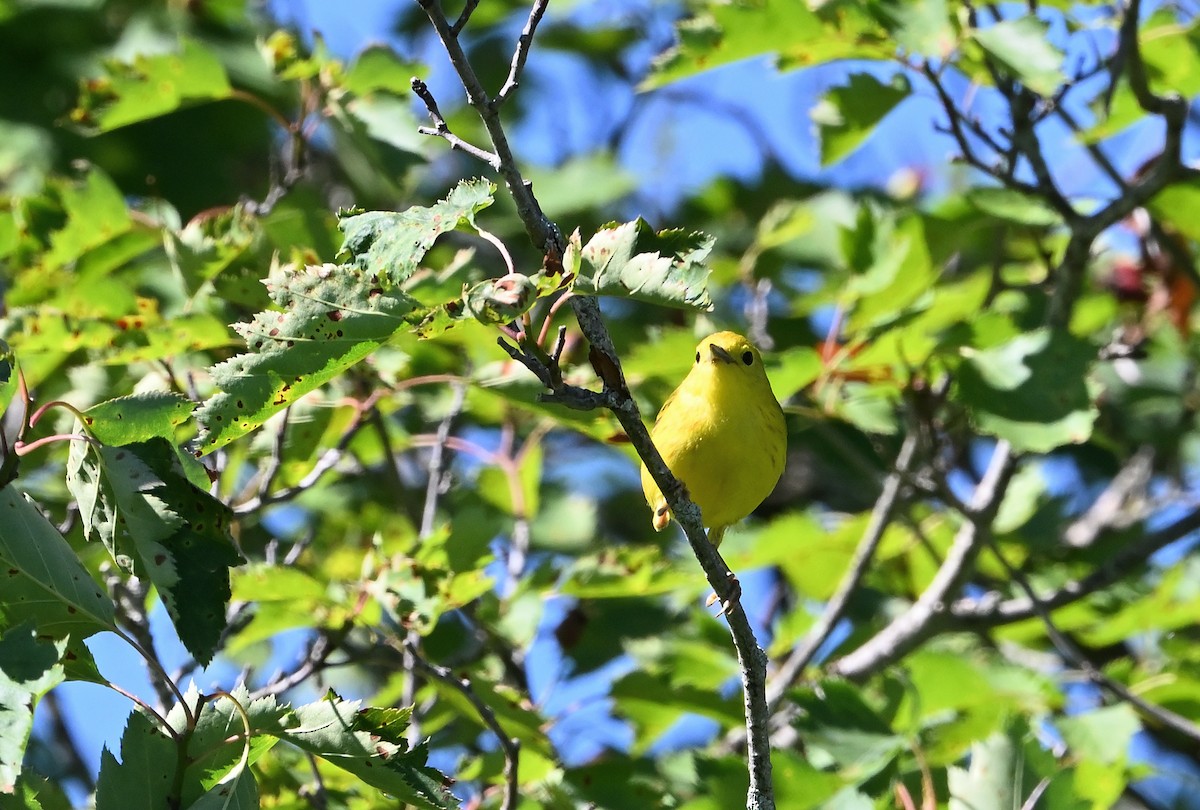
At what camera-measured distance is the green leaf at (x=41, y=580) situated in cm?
210

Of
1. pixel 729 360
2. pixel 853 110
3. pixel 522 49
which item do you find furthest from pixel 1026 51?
pixel 522 49

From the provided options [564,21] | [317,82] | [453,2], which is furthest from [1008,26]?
[564,21]

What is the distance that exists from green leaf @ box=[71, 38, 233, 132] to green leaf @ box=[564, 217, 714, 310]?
7.50 feet

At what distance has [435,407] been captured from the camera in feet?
15.5

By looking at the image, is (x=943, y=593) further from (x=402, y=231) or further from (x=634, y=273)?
(x=402, y=231)

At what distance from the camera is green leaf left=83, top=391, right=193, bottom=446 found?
7.01ft

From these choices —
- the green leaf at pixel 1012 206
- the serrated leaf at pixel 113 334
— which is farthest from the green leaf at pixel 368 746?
the green leaf at pixel 1012 206

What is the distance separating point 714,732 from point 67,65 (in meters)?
4.05

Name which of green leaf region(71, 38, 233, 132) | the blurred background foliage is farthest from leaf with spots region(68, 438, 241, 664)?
green leaf region(71, 38, 233, 132)

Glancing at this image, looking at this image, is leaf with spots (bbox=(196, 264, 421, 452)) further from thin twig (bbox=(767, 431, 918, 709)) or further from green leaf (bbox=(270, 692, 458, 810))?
thin twig (bbox=(767, 431, 918, 709))

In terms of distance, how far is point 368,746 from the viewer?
217cm

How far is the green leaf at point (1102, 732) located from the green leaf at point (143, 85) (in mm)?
2905

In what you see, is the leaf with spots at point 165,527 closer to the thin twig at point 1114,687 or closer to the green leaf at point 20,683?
the green leaf at point 20,683

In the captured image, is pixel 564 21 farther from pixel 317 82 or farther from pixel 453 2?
pixel 317 82
